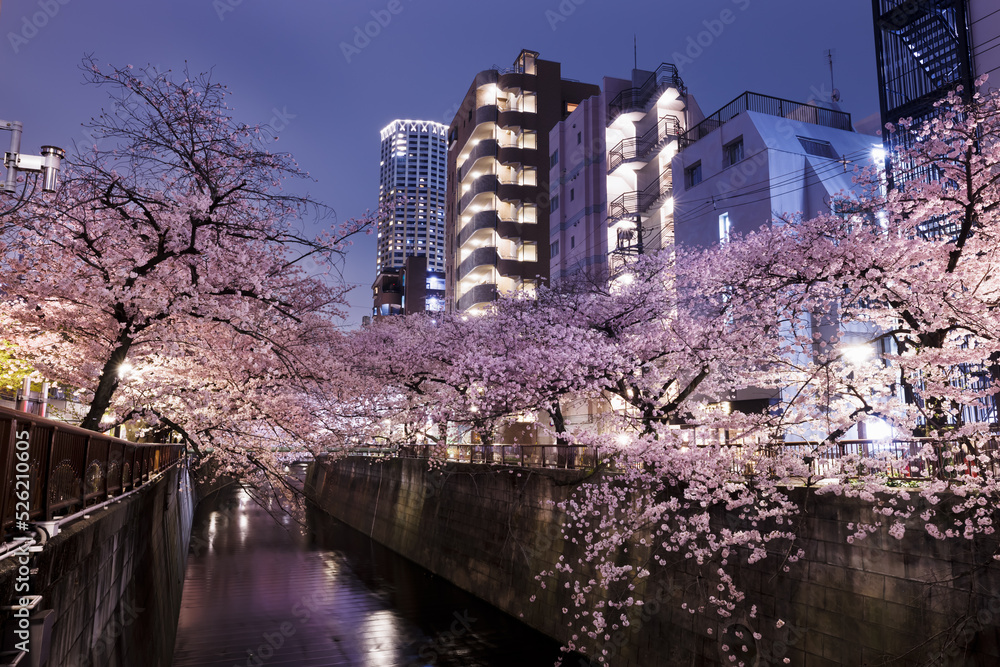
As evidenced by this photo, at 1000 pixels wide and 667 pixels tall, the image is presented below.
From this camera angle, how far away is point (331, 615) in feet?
72.5

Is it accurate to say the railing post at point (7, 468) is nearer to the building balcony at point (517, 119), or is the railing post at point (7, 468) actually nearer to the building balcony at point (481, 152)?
the building balcony at point (481, 152)

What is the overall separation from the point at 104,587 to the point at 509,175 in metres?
49.8

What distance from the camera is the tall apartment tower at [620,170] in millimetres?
36156

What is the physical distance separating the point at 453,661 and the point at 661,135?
3035 centimetres

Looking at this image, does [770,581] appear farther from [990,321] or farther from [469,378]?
[469,378]

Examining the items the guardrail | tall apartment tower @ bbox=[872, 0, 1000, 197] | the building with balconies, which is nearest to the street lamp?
the guardrail

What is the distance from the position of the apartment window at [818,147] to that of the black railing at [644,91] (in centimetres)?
1348

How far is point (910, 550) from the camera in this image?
32.1 ft

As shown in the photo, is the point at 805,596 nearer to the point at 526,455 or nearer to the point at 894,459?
the point at 894,459

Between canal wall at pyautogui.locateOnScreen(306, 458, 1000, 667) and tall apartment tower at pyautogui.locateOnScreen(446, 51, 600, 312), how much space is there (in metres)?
30.4

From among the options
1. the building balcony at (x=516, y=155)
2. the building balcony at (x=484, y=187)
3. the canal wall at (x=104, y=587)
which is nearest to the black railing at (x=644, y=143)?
the building balcony at (x=516, y=155)

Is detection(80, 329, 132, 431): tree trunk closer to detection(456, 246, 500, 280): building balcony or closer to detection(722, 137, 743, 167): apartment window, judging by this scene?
detection(722, 137, 743, 167): apartment window

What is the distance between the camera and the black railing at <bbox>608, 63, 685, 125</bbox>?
38.8 meters

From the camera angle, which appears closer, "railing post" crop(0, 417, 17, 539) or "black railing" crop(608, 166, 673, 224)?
"railing post" crop(0, 417, 17, 539)
